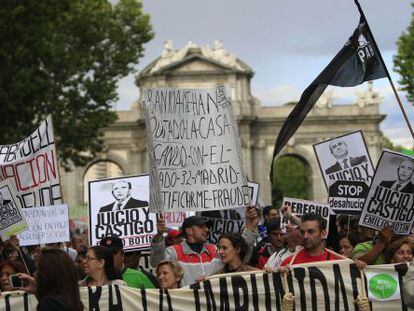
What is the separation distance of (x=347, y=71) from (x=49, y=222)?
335cm

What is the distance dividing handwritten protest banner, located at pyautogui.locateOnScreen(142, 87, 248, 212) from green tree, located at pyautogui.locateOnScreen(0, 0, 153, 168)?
1820cm

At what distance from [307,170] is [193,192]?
61.8m

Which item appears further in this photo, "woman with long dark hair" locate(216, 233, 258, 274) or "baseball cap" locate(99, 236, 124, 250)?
"baseball cap" locate(99, 236, 124, 250)

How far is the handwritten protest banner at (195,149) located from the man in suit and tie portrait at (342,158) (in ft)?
12.3

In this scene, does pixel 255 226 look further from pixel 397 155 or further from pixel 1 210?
pixel 1 210

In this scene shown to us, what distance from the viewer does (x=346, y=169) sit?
12344 millimetres

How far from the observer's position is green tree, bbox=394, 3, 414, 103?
99.9 ft

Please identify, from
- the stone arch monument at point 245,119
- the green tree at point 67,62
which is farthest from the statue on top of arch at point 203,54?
the green tree at point 67,62

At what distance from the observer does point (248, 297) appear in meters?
7.83

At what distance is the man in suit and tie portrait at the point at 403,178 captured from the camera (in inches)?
349

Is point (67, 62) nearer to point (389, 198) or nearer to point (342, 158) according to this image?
point (342, 158)

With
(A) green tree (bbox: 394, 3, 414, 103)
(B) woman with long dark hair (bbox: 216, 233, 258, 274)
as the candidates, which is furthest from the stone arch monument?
(B) woman with long dark hair (bbox: 216, 233, 258, 274)

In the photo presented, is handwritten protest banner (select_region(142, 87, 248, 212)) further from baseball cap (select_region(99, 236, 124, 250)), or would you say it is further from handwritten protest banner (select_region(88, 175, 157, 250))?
handwritten protest banner (select_region(88, 175, 157, 250))

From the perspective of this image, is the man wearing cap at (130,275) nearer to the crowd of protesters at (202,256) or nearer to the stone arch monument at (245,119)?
the crowd of protesters at (202,256)
